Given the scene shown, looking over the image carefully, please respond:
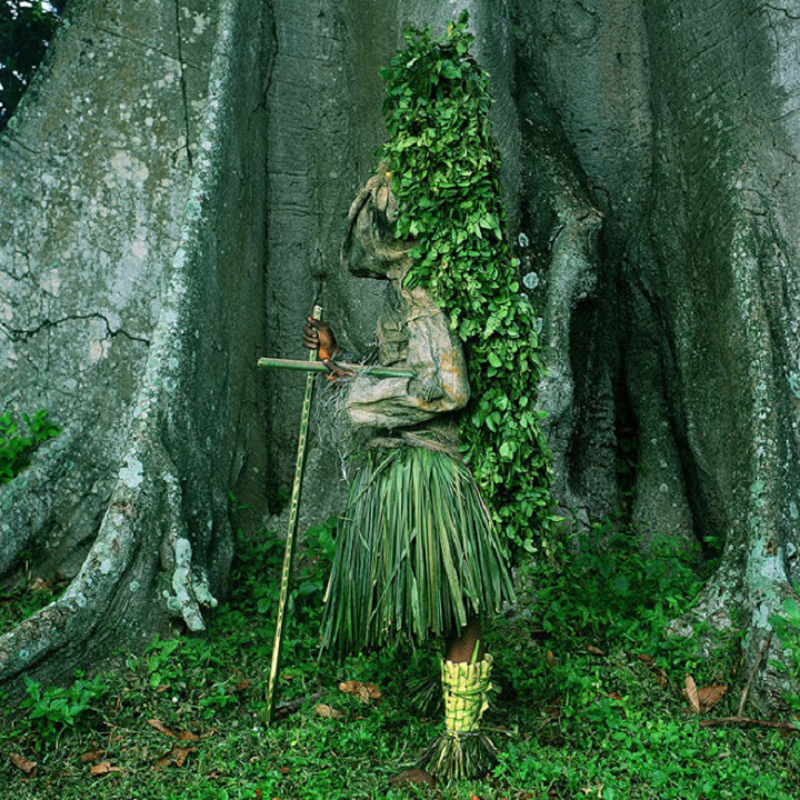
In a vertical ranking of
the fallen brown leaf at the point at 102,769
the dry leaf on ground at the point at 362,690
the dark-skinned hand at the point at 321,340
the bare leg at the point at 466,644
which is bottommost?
the fallen brown leaf at the point at 102,769

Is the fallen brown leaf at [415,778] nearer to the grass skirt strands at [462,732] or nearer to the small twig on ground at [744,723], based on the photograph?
the grass skirt strands at [462,732]

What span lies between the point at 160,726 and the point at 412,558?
1291mm

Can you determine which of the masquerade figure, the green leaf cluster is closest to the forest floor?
the masquerade figure

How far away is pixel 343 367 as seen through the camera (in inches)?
156

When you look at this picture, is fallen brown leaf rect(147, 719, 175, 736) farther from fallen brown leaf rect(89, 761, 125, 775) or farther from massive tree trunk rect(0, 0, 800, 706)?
massive tree trunk rect(0, 0, 800, 706)

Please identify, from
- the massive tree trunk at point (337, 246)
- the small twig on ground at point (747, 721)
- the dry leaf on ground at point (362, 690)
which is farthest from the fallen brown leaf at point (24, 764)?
the small twig on ground at point (747, 721)

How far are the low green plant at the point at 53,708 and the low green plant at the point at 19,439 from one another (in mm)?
1462

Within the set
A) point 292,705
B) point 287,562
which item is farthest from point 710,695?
point 287,562

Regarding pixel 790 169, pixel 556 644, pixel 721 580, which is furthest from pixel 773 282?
pixel 556 644

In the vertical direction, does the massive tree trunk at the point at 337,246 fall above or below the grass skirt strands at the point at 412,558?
above

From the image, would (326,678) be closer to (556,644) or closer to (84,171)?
(556,644)

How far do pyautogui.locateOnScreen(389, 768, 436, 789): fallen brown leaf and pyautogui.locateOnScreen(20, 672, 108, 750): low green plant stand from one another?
1.30m

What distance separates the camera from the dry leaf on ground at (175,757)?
3736 mm

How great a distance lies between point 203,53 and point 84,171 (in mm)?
1025
